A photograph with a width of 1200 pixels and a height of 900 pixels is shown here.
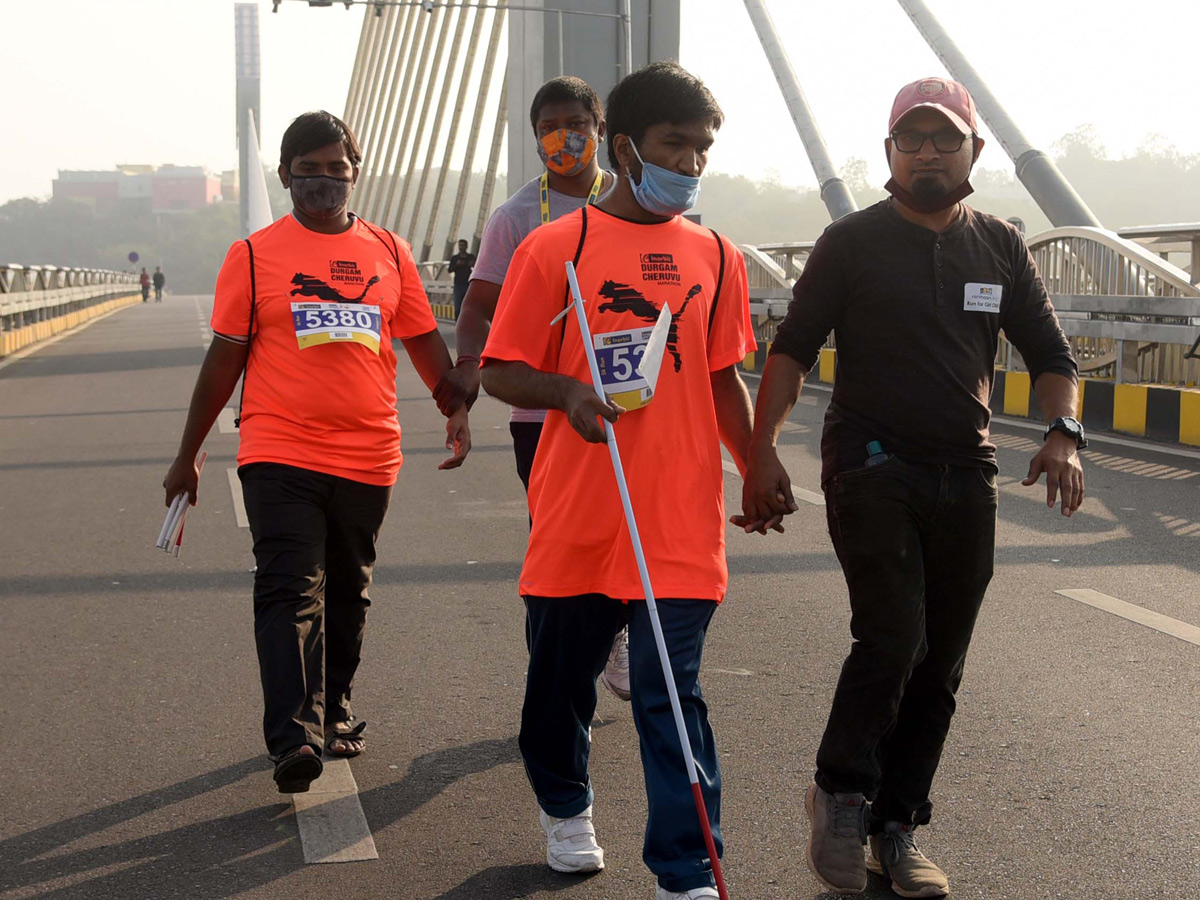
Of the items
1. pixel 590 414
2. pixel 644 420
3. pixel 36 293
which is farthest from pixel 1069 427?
pixel 36 293

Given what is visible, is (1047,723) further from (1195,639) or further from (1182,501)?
(1182,501)

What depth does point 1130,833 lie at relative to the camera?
12.1ft

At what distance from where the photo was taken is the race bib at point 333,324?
404 centimetres

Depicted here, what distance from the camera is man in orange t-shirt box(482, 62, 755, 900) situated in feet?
10.2

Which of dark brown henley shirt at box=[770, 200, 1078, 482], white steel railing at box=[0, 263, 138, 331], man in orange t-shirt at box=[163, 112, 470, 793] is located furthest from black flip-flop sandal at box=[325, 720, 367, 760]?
white steel railing at box=[0, 263, 138, 331]

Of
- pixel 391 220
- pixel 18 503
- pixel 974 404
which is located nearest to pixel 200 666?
pixel 974 404

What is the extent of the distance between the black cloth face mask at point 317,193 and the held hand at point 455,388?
0.59m

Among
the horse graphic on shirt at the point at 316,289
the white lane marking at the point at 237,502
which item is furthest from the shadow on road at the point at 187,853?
the white lane marking at the point at 237,502

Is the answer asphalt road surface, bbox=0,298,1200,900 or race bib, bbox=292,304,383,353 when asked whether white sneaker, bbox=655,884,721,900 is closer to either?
asphalt road surface, bbox=0,298,1200,900

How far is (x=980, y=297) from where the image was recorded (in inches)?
130

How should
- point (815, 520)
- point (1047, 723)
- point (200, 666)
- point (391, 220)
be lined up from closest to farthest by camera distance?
point (1047, 723) < point (200, 666) < point (815, 520) < point (391, 220)

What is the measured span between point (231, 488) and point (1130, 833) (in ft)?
24.2

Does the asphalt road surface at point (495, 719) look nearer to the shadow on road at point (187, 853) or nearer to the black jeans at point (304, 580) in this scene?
the shadow on road at point (187, 853)

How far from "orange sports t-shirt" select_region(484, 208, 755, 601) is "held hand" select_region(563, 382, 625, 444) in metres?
0.11
